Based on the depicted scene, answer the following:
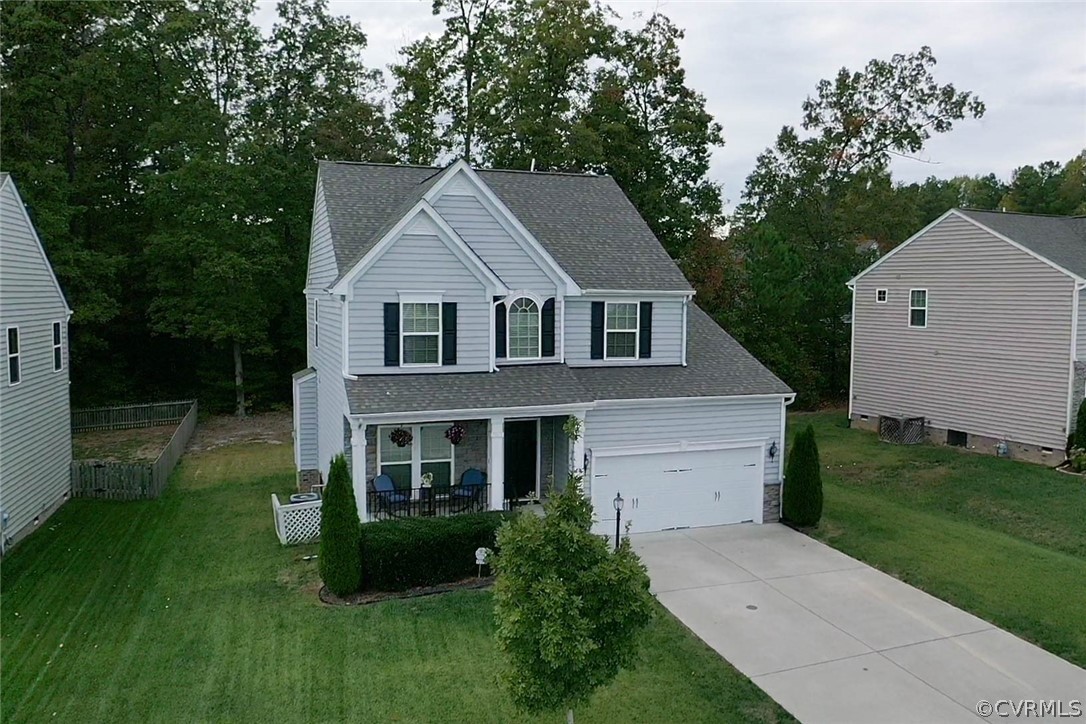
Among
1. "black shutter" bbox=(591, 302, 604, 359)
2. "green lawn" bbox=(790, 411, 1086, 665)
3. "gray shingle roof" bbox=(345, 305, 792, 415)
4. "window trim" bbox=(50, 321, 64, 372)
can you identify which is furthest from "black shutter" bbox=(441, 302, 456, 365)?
"window trim" bbox=(50, 321, 64, 372)

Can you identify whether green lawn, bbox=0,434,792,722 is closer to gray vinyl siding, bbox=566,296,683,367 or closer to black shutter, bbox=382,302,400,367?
black shutter, bbox=382,302,400,367

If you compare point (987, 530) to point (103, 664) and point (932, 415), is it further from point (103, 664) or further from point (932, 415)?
point (103, 664)

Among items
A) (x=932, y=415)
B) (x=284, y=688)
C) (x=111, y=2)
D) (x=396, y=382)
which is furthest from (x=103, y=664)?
(x=111, y=2)

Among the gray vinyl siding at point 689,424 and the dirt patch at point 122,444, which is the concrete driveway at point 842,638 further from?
the dirt patch at point 122,444

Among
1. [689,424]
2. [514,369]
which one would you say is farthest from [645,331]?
[514,369]

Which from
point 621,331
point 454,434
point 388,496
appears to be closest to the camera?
point 388,496

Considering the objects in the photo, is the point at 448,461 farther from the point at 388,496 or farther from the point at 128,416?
the point at 128,416

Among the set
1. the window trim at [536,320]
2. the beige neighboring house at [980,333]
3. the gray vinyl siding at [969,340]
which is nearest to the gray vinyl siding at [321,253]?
the window trim at [536,320]
